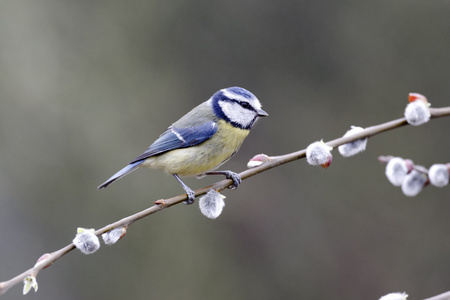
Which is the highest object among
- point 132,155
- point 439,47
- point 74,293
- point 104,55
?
point 104,55

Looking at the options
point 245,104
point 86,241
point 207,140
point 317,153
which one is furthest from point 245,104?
point 86,241

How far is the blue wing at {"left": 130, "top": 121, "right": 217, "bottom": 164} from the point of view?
1660 mm

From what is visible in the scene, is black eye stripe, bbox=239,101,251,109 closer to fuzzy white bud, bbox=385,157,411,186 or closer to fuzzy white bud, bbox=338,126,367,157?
fuzzy white bud, bbox=338,126,367,157

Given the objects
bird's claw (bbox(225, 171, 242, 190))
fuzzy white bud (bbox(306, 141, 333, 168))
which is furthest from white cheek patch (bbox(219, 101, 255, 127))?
fuzzy white bud (bbox(306, 141, 333, 168))

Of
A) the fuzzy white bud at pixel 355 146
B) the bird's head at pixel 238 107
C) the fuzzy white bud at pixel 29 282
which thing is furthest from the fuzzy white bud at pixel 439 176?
the bird's head at pixel 238 107

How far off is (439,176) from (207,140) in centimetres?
100

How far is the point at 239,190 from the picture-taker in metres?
3.29

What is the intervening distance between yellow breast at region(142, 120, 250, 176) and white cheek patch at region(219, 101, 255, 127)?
1.0 inches

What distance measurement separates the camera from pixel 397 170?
2.60ft

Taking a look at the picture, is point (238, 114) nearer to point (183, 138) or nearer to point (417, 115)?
point (183, 138)

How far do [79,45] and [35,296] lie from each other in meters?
1.63

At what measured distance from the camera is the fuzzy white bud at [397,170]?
2.59 ft

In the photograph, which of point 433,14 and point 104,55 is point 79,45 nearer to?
point 104,55

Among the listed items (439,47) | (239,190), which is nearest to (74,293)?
(239,190)
